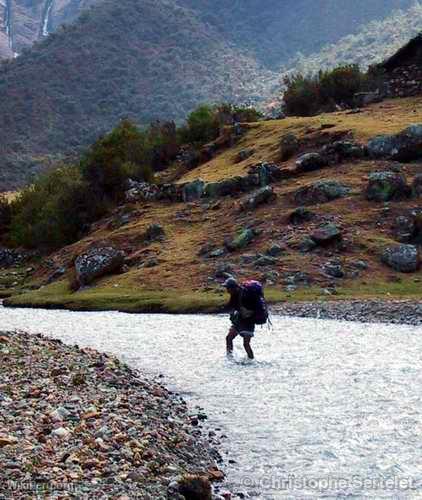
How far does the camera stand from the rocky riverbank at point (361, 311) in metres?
36.8

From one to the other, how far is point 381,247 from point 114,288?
70.6ft

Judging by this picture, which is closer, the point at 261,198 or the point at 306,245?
the point at 306,245

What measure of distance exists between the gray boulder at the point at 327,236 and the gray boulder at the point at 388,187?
697 cm

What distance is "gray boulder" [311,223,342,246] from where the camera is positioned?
52.1 m

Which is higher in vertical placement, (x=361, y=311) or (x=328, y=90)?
(x=328, y=90)

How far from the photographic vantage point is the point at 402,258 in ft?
159

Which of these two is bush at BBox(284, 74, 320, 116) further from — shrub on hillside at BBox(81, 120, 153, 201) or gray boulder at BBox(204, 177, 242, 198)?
gray boulder at BBox(204, 177, 242, 198)

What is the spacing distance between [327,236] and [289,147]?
2670 cm

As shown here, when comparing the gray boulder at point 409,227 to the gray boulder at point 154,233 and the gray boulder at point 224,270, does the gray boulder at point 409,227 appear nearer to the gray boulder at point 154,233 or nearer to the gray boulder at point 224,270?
the gray boulder at point 224,270

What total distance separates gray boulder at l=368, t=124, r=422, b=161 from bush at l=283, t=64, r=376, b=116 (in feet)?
121

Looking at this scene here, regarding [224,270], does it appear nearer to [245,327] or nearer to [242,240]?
[242,240]

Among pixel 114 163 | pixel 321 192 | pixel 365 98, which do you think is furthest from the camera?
pixel 365 98

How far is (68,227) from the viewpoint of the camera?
3583 inches

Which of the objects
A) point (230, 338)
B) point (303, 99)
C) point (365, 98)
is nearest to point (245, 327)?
point (230, 338)
